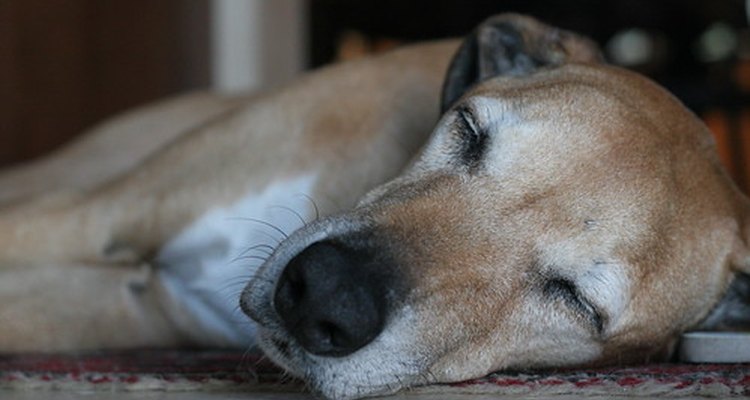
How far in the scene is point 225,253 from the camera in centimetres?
243

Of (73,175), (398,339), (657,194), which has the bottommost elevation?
(73,175)

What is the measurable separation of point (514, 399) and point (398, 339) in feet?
0.58

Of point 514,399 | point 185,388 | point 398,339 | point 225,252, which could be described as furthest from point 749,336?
point 225,252

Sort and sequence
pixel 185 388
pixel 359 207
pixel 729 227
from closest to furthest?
pixel 185 388, pixel 359 207, pixel 729 227

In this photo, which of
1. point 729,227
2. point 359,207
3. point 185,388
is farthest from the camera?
point 729,227

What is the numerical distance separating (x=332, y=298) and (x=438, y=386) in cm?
27

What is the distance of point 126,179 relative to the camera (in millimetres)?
2506

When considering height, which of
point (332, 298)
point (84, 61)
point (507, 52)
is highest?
point (507, 52)

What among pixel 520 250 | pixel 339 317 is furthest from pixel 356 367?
pixel 520 250

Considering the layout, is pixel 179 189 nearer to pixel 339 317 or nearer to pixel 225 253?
pixel 225 253

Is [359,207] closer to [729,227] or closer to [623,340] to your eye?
[623,340]

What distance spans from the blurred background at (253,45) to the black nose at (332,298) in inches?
103

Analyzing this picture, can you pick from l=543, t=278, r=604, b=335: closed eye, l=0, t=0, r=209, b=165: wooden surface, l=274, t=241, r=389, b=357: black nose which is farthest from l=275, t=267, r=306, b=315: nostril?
l=0, t=0, r=209, b=165: wooden surface

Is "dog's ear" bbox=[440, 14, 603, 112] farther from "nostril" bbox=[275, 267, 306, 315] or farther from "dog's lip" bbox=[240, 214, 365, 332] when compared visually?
"nostril" bbox=[275, 267, 306, 315]
